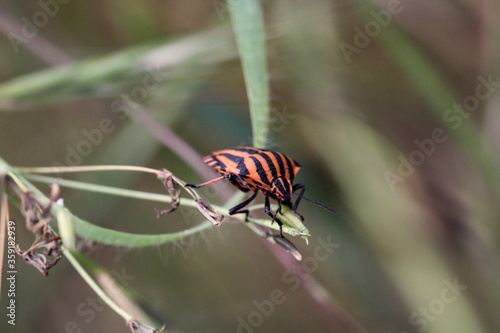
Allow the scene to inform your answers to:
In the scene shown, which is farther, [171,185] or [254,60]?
[254,60]

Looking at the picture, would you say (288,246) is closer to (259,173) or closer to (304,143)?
(259,173)

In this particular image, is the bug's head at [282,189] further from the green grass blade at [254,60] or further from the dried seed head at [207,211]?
the dried seed head at [207,211]

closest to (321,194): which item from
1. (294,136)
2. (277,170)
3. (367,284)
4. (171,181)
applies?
(294,136)

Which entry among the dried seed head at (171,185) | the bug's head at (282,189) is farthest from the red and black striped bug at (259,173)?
the dried seed head at (171,185)

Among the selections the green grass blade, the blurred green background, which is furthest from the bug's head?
the blurred green background

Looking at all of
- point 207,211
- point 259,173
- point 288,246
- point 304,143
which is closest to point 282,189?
point 259,173

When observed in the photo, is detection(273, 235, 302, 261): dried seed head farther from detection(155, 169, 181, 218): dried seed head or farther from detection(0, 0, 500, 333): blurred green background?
detection(0, 0, 500, 333): blurred green background

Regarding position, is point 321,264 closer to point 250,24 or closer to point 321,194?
point 321,194
